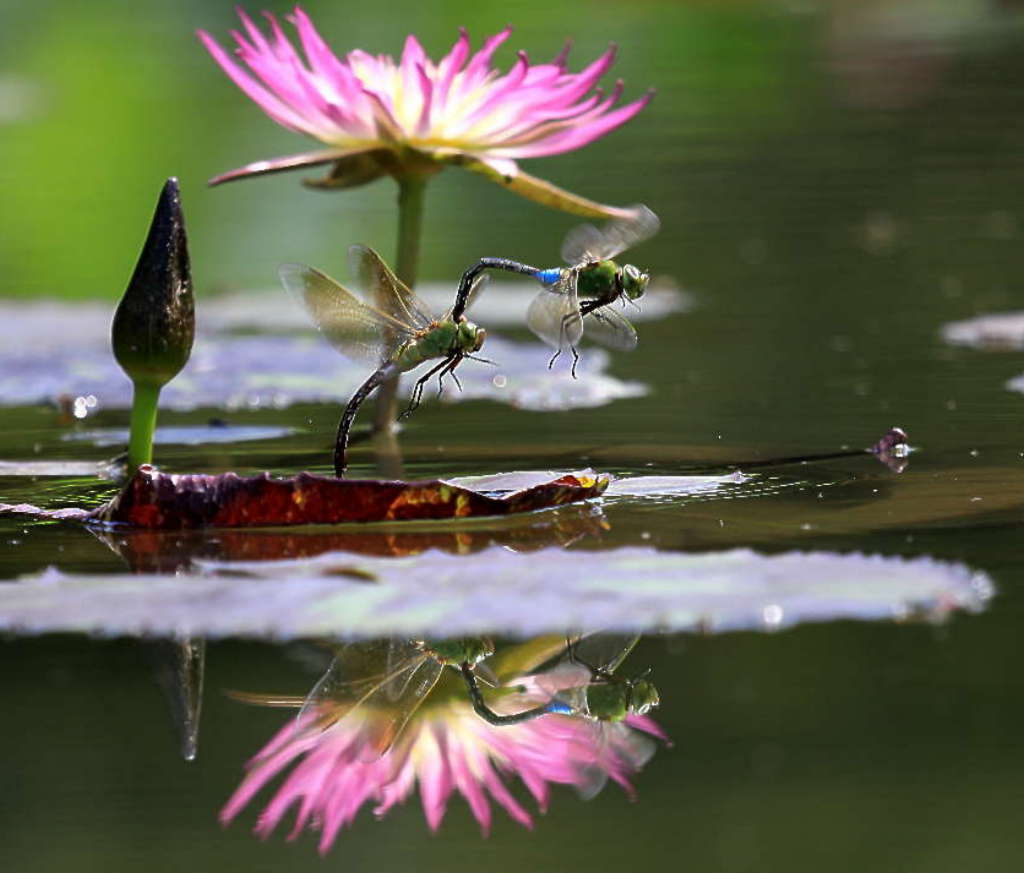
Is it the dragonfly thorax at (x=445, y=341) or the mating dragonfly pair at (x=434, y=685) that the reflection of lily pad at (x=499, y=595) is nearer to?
the mating dragonfly pair at (x=434, y=685)

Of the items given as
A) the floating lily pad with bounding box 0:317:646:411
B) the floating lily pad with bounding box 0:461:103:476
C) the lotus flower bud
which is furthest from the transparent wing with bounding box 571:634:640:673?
the floating lily pad with bounding box 0:317:646:411

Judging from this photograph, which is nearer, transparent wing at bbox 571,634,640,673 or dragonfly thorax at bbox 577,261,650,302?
transparent wing at bbox 571,634,640,673

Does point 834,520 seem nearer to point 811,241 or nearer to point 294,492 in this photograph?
point 294,492

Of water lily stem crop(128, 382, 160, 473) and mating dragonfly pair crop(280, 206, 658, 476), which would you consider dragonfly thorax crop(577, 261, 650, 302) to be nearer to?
mating dragonfly pair crop(280, 206, 658, 476)

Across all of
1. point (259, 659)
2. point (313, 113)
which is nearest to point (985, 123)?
point (313, 113)

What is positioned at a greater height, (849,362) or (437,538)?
(849,362)

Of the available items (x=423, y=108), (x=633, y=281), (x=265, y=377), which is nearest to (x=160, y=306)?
(x=633, y=281)

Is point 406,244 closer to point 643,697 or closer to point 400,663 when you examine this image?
point 400,663
